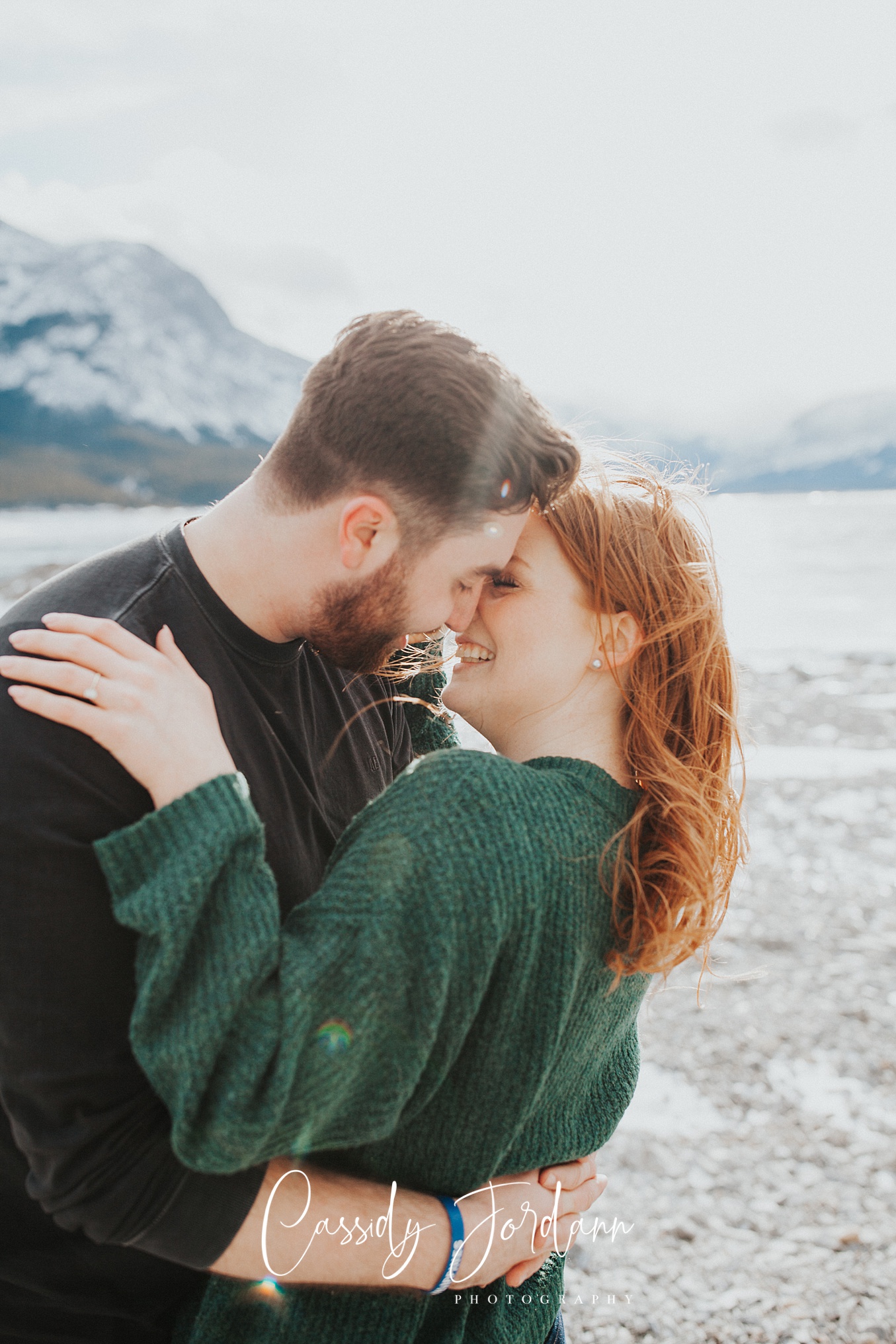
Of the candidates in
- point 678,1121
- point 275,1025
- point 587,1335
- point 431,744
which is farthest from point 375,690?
point 678,1121

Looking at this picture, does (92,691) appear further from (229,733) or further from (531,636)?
(531,636)

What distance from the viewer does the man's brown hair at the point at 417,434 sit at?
1.91 m

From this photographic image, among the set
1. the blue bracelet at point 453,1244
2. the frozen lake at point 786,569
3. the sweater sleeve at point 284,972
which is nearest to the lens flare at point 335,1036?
the sweater sleeve at point 284,972

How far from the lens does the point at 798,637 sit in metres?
22.1

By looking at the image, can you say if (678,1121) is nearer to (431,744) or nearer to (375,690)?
(431,744)

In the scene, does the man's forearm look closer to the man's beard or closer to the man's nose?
the man's beard

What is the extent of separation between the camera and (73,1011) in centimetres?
147

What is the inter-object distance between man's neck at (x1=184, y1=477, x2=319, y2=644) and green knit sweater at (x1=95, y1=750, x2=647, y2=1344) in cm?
53

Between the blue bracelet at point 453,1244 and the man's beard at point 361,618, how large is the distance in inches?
48.8

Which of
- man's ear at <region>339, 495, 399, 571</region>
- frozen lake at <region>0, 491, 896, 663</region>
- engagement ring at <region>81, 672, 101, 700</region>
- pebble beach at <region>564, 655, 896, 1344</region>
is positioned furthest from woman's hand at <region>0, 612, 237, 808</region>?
pebble beach at <region>564, 655, 896, 1344</region>

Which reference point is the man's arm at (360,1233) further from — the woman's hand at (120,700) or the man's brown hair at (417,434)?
the man's brown hair at (417,434)

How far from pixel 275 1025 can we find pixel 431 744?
5.21ft

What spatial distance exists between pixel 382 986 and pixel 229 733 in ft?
2.12

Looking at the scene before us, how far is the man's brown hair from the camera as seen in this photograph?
6.26 ft
